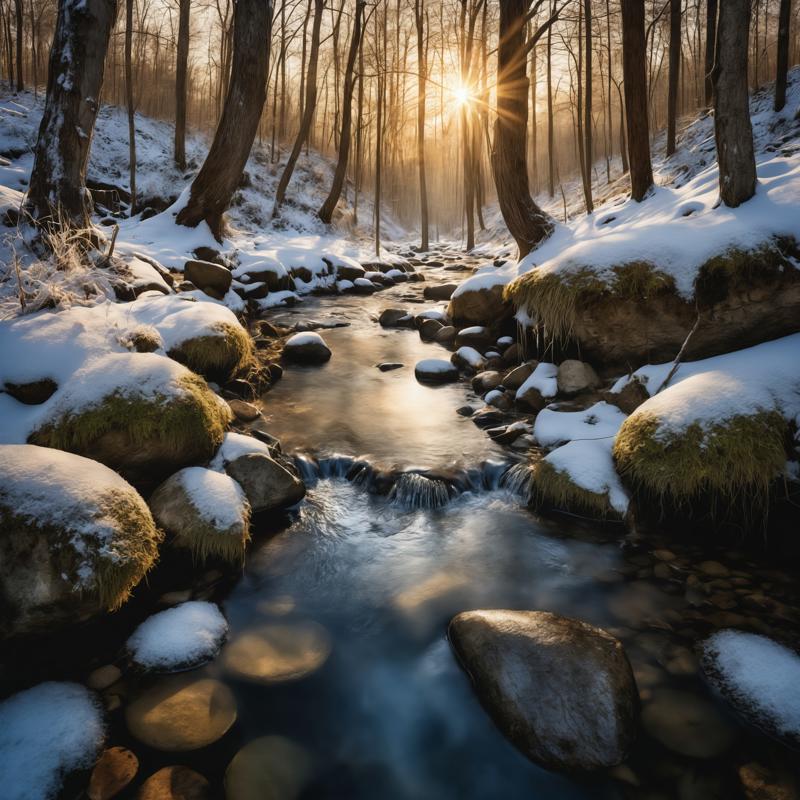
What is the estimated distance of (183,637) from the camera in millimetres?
2592

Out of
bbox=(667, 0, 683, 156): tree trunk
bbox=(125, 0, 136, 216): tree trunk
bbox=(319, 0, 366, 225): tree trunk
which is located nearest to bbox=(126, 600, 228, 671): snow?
bbox=(125, 0, 136, 216): tree trunk

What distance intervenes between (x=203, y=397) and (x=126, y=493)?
1329 millimetres

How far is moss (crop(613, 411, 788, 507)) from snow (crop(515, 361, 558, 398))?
1.95m

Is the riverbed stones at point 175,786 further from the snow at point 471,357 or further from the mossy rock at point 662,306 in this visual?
the snow at point 471,357

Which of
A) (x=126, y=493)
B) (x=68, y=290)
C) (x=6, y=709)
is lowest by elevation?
(x=6, y=709)

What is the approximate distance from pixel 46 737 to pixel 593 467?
3.62m

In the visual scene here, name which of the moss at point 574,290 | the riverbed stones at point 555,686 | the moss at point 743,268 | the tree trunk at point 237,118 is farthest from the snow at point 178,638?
the tree trunk at point 237,118

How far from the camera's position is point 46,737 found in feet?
6.66

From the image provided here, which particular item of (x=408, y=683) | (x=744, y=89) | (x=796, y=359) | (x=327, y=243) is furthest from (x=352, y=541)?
(x=327, y=243)

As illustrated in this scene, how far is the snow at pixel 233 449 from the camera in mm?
3841

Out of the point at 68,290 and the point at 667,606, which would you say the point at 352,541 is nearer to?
the point at 667,606

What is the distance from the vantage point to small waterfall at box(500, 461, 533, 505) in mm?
4211

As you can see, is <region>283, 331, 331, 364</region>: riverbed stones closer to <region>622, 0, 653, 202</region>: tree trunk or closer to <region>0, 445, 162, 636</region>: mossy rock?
<region>0, 445, 162, 636</region>: mossy rock

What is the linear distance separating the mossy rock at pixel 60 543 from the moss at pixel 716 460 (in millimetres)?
3366
